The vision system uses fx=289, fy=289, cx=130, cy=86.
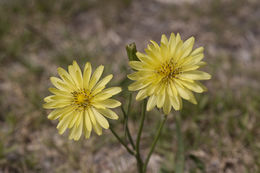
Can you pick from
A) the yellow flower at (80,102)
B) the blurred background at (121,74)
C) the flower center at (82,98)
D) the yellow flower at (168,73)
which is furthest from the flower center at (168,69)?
the flower center at (82,98)

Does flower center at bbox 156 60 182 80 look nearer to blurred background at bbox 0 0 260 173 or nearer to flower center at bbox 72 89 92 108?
blurred background at bbox 0 0 260 173

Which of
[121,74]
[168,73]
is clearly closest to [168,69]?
[168,73]

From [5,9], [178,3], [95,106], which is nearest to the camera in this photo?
[95,106]

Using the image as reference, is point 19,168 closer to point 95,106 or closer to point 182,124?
point 95,106

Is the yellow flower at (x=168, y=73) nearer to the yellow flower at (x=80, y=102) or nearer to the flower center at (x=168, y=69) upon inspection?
the flower center at (x=168, y=69)

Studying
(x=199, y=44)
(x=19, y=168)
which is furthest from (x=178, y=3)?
(x=19, y=168)

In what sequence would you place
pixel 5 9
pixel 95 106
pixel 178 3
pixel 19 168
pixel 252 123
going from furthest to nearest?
pixel 178 3, pixel 5 9, pixel 252 123, pixel 19 168, pixel 95 106

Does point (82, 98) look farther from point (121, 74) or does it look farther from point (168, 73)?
point (121, 74)
